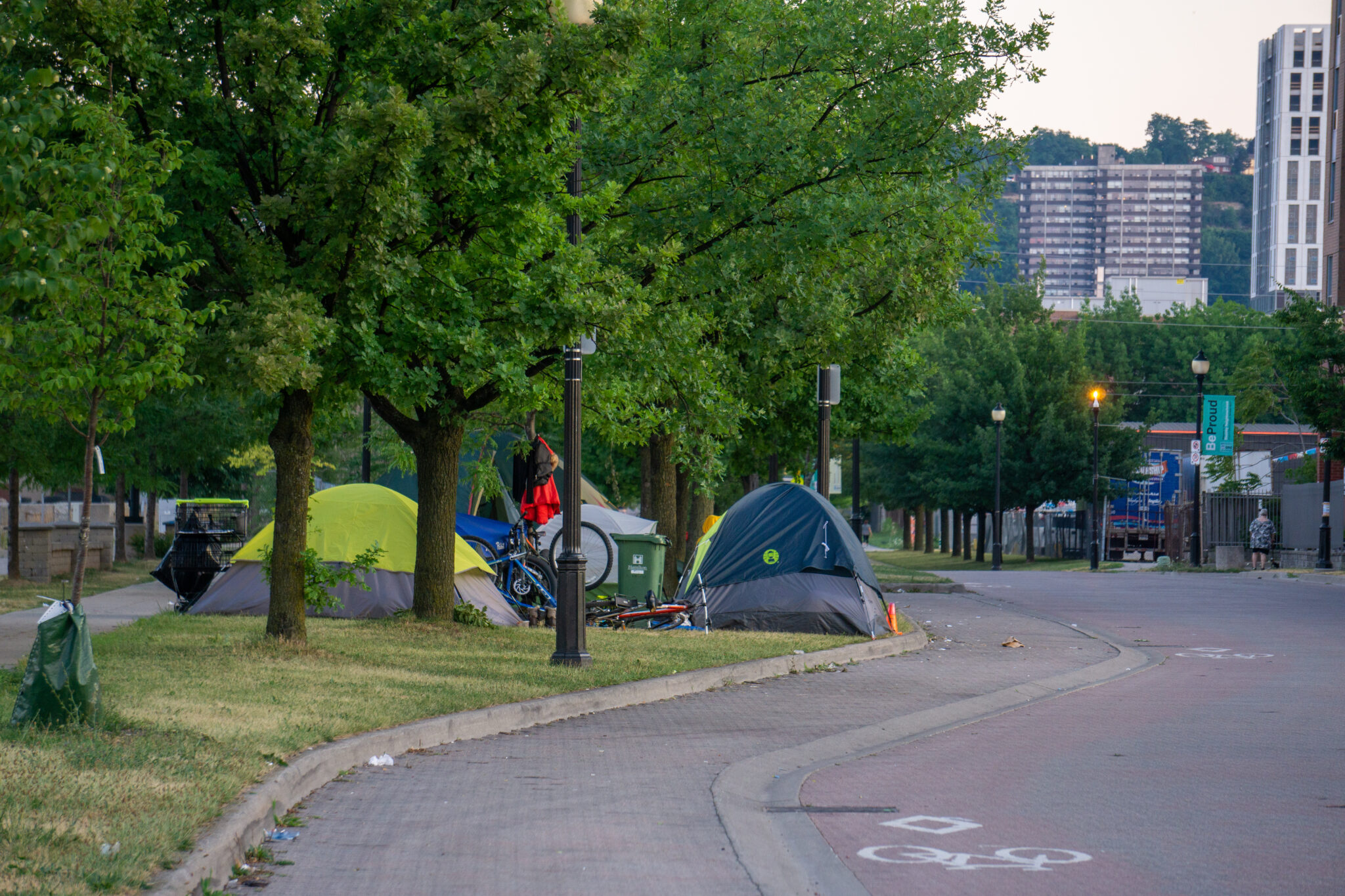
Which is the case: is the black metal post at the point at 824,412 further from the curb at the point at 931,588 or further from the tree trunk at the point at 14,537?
the tree trunk at the point at 14,537

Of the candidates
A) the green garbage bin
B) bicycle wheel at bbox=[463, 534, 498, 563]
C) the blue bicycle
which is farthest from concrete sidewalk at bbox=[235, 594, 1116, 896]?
bicycle wheel at bbox=[463, 534, 498, 563]

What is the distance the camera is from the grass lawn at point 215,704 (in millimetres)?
5980

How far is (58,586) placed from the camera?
2523cm

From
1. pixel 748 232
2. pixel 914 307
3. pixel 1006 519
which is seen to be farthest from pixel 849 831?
pixel 1006 519

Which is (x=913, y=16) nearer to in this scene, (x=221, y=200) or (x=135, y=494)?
(x=221, y=200)

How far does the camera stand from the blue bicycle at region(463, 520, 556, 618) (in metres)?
20.2

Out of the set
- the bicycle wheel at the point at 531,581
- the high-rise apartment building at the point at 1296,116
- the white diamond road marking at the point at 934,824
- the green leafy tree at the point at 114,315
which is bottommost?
the white diamond road marking at the point at 934,824

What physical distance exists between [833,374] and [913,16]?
5.39 m

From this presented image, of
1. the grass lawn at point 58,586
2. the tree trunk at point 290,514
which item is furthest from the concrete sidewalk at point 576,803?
the grass lawn at point 58,586

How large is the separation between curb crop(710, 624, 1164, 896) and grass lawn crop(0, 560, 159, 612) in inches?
460

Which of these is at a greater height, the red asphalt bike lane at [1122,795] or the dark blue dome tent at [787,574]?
the dark blue dome tent at [787,574]

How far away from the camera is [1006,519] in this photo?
7206 cm

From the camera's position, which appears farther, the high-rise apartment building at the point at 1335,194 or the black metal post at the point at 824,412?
the high-rise apartment building at the point at 1335,194

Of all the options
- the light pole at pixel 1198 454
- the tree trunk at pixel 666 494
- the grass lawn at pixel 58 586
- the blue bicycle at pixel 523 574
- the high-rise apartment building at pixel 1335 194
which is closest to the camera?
the blue bicycle at pixel 523 574
